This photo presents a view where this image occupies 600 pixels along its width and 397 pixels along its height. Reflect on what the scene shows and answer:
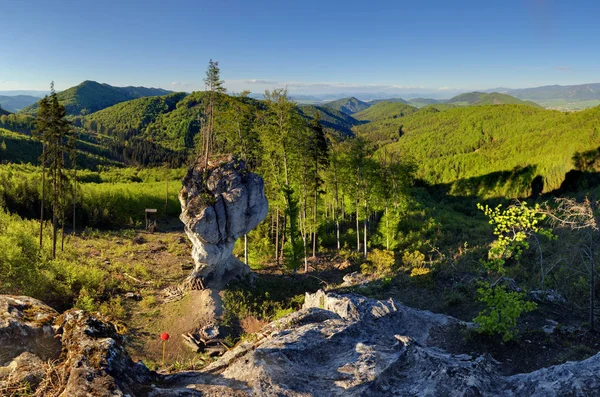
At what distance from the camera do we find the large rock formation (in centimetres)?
438

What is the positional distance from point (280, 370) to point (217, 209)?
14.7m

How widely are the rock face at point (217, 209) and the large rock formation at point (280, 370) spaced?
1277 centimetres

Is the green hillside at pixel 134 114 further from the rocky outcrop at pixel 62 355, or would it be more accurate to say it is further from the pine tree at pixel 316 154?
the rocky outcrop at pixel 62 355

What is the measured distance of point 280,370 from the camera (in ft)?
17.9

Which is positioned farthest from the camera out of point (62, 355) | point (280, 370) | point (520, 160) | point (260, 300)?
point (520, 160)

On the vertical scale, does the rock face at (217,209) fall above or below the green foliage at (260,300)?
above

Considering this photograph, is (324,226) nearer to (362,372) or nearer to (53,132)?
(53,132)

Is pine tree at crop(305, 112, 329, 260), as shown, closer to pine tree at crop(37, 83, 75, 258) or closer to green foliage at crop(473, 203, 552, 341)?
pine tree at crop(37, 83, 75, 258)

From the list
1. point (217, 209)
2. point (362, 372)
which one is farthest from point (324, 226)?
point (362, 372)

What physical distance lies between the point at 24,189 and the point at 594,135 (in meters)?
82.7

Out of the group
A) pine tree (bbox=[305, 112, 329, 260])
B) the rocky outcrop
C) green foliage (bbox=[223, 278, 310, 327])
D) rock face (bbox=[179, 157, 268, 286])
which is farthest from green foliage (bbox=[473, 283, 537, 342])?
pine tree (bbox=[305, 112, 329, 260])

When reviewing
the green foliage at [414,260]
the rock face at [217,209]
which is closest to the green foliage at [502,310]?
the rock face at [217,209]

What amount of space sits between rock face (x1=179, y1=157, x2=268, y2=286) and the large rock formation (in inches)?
503

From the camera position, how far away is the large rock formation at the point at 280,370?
4.38 m
